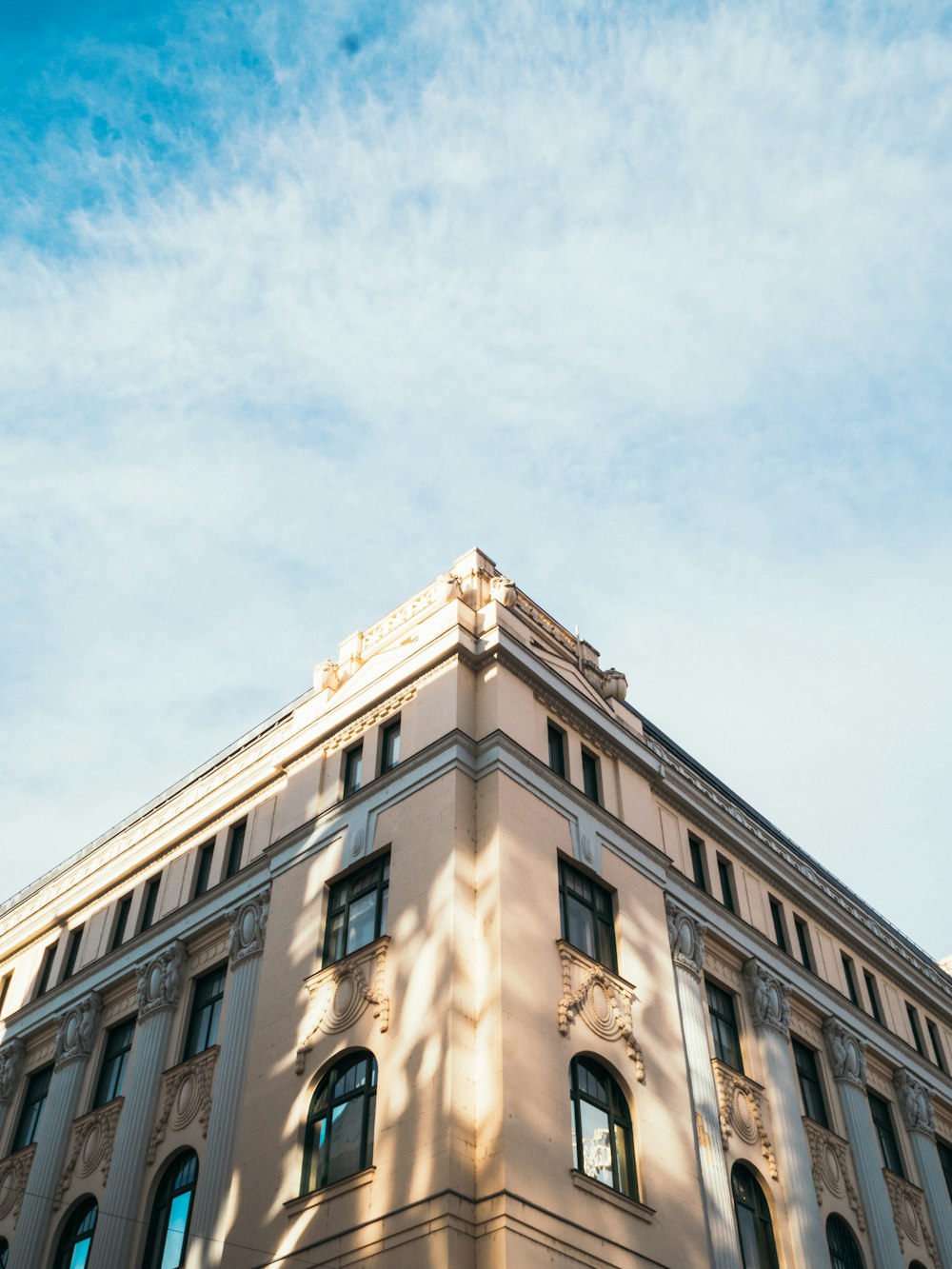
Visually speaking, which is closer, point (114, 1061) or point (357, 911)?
point (357, 911)

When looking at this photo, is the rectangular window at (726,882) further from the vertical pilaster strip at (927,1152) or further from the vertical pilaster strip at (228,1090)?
the vertical pilaster strip at (228,1090)

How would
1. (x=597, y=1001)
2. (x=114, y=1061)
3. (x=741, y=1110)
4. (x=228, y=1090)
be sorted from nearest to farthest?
(x=597, y=1001)
(x=228, y=1090)
(x=741, y=1110)
(x=114, y=1061)

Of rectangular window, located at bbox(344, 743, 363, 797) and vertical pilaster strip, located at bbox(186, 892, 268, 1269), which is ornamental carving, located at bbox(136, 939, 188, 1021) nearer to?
vertical pilaster strip, located at bbox(186, 892, 268, 1269)

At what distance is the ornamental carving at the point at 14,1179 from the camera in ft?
106

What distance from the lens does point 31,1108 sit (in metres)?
35.5

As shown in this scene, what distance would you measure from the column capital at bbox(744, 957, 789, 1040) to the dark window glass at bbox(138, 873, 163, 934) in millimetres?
17167

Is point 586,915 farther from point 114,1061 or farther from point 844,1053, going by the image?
point 114,1061

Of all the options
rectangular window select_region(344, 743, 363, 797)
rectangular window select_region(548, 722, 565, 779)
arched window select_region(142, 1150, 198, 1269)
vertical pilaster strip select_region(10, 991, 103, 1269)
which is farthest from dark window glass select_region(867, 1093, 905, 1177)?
vertical pilaster strip select_region(10, 991, 103, 1269)

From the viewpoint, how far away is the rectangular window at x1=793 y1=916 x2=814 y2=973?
3850 cm

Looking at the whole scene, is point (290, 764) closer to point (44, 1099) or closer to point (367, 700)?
point (367, 700)

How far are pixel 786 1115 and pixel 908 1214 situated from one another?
636 cm

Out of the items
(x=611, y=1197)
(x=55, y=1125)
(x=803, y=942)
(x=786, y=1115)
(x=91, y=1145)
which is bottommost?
(x=611, y=1197)

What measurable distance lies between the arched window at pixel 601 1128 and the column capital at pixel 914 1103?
15.7 metres

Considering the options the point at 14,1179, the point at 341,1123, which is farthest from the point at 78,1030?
the point at 341,1123
